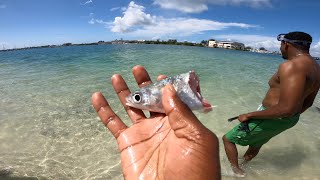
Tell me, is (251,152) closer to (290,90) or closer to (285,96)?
(285,96)

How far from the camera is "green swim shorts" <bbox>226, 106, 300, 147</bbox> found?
19.6ft

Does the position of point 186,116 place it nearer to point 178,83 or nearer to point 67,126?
point 178,83

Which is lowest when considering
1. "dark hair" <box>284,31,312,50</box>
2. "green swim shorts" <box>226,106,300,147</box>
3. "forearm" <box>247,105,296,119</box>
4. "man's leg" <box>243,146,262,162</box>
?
"man's leg" <box>243,146,262,162</box>

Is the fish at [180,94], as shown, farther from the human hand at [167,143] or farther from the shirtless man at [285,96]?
the shirtless man at [285,96]

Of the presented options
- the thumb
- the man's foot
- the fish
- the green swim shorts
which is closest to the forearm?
the green swim shorts

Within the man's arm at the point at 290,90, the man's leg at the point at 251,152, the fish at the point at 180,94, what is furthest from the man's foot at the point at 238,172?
the fish at the point at 180,94

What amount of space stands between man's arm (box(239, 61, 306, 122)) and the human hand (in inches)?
107

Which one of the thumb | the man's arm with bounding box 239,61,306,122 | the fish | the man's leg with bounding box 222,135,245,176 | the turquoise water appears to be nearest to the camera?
the thumb

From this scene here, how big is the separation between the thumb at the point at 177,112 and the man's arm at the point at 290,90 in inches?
120

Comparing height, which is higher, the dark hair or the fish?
the dark hair

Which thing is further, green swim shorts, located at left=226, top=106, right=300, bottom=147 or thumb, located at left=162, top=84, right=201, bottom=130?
green swim shorts, located at left=226, top=106, right=300, bottom=147

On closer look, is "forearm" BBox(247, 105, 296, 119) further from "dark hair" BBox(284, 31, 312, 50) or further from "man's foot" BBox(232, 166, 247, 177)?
"man's foot" BBox(232, 166, 247, 177)

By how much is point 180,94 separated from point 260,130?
319cm

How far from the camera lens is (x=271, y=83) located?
626cm
